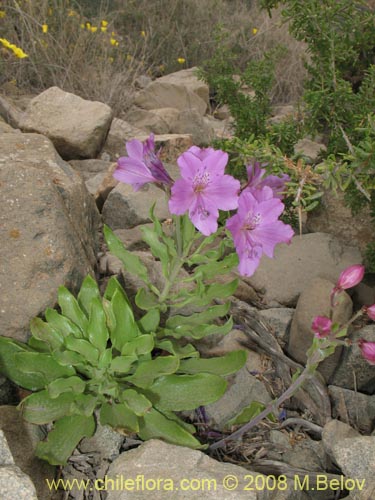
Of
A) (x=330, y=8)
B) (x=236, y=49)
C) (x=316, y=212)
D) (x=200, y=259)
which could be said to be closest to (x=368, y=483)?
(x=200, y=259)

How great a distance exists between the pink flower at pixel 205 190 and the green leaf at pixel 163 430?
0.84m

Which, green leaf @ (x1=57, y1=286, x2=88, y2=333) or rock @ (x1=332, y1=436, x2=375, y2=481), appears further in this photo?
green leaf @ (x1=57, y1=286, x2=88, y2=333)

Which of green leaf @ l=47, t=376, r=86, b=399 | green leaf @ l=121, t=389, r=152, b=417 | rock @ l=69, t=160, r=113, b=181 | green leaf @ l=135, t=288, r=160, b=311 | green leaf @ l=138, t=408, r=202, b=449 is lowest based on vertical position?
rock @ l=69, t=160, r=113, b=181

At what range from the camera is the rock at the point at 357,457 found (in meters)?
2.07

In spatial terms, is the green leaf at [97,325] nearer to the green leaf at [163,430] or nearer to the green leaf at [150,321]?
the green leaf at [150,321]

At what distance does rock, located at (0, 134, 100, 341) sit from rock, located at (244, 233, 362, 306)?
1069mm

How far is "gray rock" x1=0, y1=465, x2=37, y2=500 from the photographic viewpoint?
1.68m

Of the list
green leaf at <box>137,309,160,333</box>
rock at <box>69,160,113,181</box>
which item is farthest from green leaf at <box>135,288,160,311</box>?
rock at <box>69,160,113,181</box>

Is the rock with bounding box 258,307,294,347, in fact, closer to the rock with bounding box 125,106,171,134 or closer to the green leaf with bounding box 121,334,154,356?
the green leaf with bounding box 121,334,154,356

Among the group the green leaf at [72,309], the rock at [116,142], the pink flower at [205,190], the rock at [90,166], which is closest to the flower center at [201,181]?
the pink flower at [205,190]

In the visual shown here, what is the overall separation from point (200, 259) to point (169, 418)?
25.9 inches

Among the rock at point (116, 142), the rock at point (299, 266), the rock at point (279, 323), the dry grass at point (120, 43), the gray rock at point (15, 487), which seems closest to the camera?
the gray rock at point (15, 487)

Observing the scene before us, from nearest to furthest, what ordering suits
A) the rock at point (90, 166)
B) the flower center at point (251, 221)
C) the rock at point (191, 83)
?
the flower center at point (251, 221)
the rock at point (90, 166)
the rock at point (191, 83)

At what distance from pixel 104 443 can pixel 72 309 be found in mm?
551
